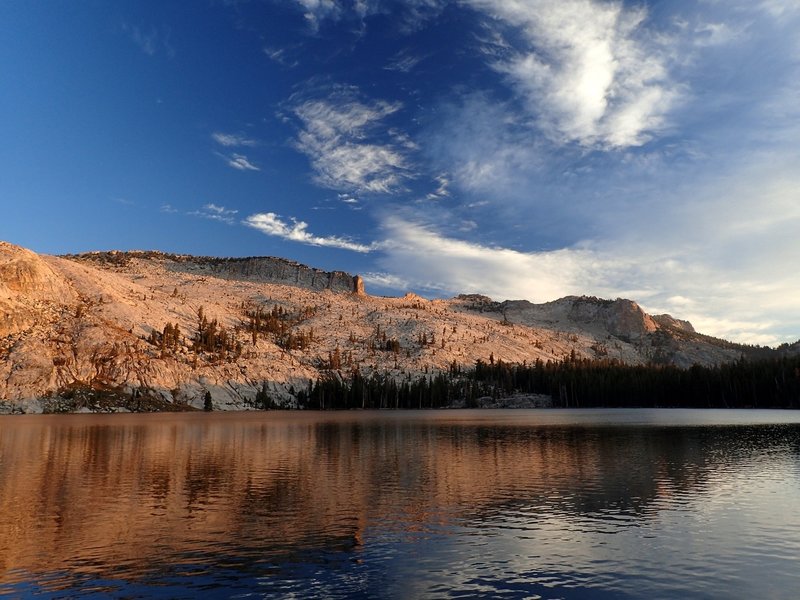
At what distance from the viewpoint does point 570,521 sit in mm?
39312

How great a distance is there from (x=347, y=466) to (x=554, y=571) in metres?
41.7

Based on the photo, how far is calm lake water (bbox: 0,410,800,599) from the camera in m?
27.2

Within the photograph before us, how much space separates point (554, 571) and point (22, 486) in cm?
5101

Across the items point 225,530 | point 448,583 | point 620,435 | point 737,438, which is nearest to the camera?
point 448,583

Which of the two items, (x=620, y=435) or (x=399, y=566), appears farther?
(x=620, y=435)

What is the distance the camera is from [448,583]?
27.0m

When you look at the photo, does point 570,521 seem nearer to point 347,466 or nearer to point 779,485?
point 779,485

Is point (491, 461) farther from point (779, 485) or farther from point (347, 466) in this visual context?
point (779, 485)

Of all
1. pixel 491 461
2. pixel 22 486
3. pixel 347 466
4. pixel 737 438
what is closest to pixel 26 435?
pixel 22 486

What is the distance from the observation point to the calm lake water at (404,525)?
89.3ft

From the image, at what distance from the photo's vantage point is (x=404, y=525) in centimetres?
3866

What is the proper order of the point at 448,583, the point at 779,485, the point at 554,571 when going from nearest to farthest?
the point at 448,583, the point at 554,571, the point at 779,485

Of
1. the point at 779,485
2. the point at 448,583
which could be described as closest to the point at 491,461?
the point at 779,485

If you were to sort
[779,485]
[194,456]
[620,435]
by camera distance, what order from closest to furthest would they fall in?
[779,485], [194,456], [620,435]
